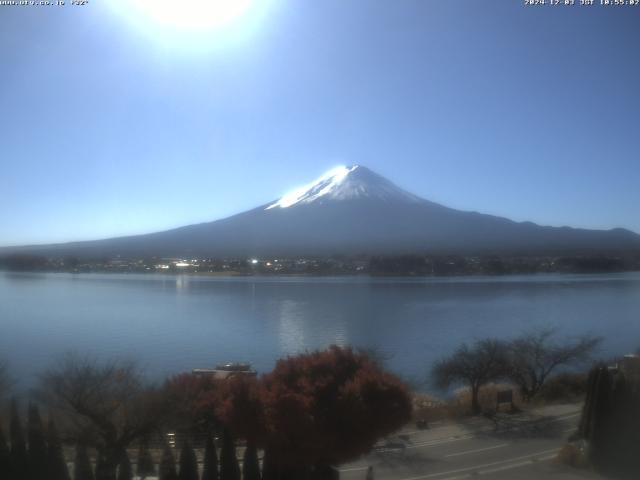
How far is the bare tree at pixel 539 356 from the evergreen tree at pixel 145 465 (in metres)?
5.77

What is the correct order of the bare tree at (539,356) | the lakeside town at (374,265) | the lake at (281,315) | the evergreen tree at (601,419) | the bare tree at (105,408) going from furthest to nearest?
1. the lakeside town at (374,265)
2. the lake at (281,315)
3. the bare tree at (539,356)
4. the evergreen tree at (601,419)
5. the bare tree at (105,408)

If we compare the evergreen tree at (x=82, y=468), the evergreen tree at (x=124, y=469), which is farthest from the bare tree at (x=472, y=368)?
the evergreen tree at (x=82, y=468)

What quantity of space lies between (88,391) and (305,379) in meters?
2.09

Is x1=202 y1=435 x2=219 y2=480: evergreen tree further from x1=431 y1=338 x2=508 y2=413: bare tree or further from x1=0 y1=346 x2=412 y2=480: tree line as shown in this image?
x1=431 y1=338 x2=508 y2=413: bare tree

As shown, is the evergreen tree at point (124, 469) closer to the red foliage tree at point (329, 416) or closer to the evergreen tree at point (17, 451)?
the evergreen tree at point (17, 451)

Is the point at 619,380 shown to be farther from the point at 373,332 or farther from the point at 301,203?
the point at 301,203

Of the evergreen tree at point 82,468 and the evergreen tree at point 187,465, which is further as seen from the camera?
the evergreen tree at point 82,468

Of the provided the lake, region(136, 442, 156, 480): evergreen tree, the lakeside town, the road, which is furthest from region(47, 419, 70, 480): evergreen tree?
the lakeside town

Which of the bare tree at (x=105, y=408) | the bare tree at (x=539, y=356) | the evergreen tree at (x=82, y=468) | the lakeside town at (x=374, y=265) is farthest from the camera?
the lakeside town at (x=374, y=265)

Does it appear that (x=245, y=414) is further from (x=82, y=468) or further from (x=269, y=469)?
(x=82, y=468)

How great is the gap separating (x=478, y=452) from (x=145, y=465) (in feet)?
9.95

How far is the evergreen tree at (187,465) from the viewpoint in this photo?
4.97 meters

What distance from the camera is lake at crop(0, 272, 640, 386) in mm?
10586

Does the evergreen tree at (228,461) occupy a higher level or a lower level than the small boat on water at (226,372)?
lower
